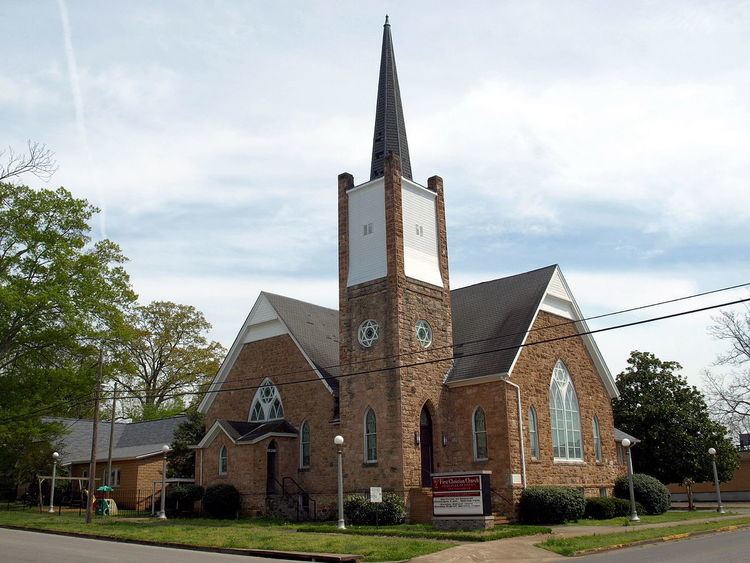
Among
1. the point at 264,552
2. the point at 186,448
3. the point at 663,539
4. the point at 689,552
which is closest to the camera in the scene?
the point at 689,552

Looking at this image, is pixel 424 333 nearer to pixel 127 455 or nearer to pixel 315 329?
pixel 315 329

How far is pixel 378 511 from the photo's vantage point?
2388cm

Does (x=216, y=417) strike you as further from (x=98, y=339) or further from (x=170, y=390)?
(x=170, y=390)

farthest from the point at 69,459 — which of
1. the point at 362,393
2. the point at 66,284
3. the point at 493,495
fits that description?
the point at 493,495

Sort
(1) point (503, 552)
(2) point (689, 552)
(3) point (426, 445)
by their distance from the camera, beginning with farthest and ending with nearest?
(3) point (426, 445), (1) point (503, 552), (2) point (689, 552)

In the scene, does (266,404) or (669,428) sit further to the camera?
(669,428)

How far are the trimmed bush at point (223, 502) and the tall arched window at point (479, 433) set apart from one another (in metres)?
9.65

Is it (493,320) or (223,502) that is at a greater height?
(493,320)

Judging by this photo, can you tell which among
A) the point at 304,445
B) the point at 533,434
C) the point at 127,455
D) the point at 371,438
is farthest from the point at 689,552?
the point at 127,455

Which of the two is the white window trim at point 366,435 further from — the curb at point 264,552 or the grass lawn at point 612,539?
the grass lawn at point 612,539

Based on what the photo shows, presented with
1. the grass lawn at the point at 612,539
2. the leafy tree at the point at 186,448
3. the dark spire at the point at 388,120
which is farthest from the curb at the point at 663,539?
the leafy tree at the point at 186,448

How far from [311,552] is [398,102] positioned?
789 inches

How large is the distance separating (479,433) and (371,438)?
393cm

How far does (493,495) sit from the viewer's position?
83.1 ft
